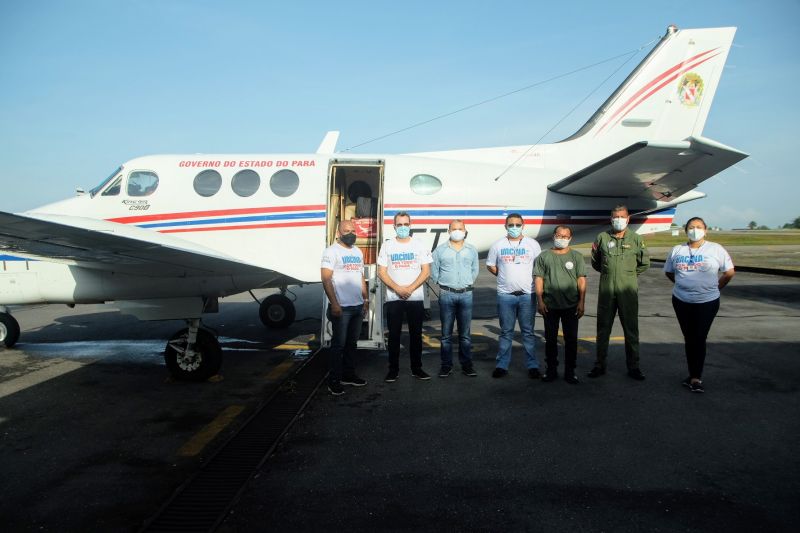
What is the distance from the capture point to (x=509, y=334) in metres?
6.46

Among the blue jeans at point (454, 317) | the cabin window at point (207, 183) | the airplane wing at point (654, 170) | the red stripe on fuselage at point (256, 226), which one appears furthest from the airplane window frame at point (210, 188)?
the airplane wing at point (654, 170)

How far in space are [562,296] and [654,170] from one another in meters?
3.04

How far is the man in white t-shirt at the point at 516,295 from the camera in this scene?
6398 millimetres

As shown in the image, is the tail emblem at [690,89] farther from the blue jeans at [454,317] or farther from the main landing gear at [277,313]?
the main landing gear at [277,313]

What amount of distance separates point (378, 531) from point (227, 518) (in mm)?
1057

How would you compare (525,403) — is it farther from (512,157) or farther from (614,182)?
(512,157)

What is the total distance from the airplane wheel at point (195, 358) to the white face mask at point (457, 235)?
3.58m

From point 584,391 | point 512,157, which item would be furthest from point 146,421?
point 512,157

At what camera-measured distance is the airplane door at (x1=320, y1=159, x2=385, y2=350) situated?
7.69m

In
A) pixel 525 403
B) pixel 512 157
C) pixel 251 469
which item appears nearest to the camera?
pixel 251 469

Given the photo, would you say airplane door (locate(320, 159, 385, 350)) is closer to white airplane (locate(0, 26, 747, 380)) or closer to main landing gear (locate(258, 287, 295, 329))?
white airplane (locate(0, 26, 747, 380))

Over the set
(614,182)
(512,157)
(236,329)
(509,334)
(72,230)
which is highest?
(512,157)

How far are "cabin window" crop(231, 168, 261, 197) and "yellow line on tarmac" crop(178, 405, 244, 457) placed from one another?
3839 mm

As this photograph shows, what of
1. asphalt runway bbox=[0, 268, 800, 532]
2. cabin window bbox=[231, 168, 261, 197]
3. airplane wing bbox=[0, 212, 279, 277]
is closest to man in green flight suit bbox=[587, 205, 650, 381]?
asphalt runway bbox=[0, 268, 800, 532]
